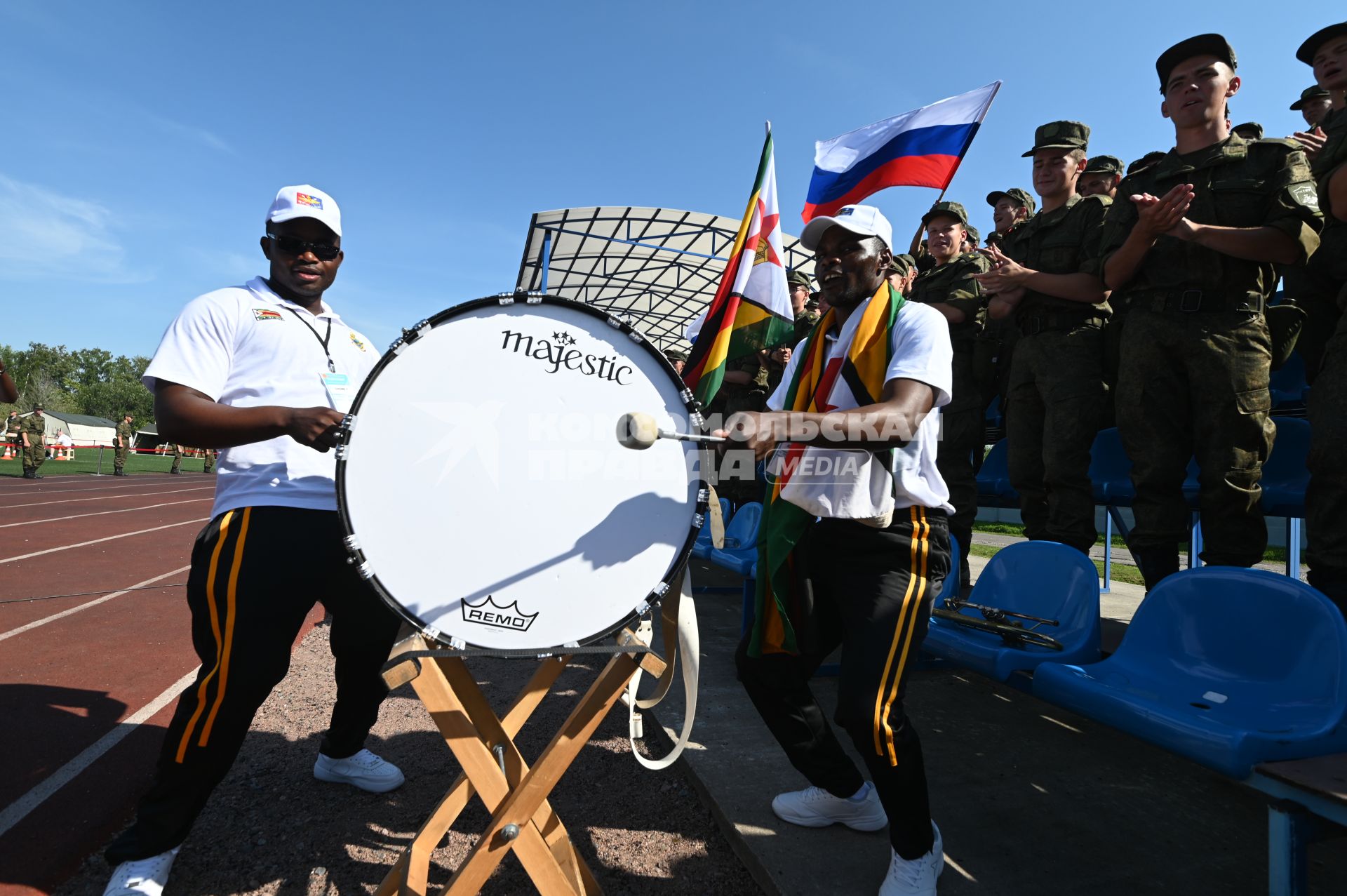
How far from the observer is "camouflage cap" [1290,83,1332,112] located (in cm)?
445

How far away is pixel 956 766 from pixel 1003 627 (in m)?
0.64

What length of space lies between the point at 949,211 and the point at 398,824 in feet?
16.4

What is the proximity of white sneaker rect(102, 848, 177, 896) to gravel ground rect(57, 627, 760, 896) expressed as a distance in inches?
6.6

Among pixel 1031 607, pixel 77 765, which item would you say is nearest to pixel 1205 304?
pixel 1031 607

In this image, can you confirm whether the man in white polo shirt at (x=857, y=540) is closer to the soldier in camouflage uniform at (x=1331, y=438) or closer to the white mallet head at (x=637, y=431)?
the white mallet head at (x=637, y=431)

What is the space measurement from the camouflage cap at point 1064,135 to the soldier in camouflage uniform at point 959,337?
0.92 m

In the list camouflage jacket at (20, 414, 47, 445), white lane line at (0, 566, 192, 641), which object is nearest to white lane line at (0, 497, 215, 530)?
white lane line at (0, 566, 192, 641)

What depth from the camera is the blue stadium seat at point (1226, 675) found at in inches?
71.8

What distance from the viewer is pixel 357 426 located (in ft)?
5.46

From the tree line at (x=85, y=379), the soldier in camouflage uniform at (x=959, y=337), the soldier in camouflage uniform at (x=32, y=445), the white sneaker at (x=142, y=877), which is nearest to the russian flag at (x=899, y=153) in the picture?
the soldier in camouflage uniform at (x=959, y=337)

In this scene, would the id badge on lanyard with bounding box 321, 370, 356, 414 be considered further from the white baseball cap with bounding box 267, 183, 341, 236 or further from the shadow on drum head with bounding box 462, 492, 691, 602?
the shadow on drum head with bounding box 462, 492, 691, 602

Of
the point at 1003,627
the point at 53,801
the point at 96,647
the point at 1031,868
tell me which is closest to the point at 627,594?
the point at 1031,868

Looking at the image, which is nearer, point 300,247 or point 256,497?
point 256,497

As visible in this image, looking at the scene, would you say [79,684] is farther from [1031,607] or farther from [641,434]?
[1031,607]
